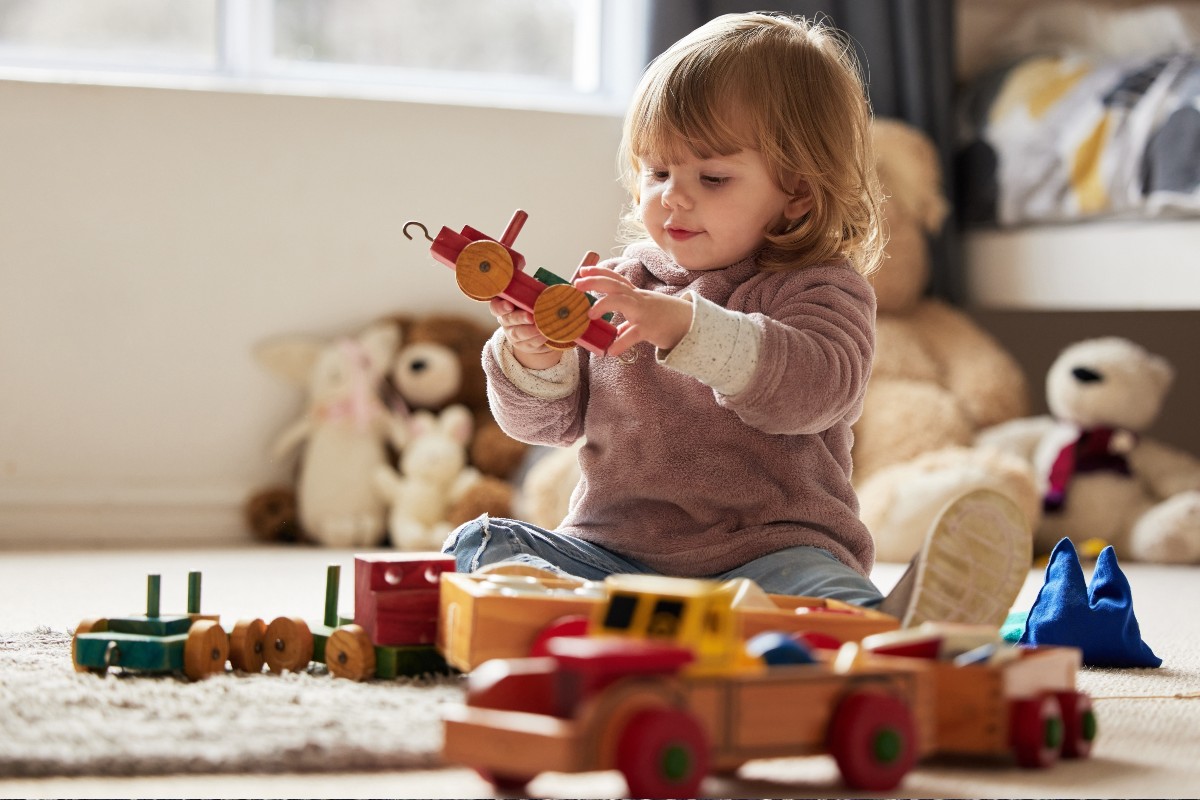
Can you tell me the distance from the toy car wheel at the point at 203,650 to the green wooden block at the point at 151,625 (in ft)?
0.06

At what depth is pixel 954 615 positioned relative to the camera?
93cm

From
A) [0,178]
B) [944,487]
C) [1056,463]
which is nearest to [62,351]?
[0,178]

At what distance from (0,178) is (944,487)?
51.3 inches

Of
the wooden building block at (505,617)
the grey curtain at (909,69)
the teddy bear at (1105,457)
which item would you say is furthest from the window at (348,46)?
the wooden building block at (505,617)

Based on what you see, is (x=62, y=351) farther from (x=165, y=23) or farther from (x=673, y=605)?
(x=673, y=605)

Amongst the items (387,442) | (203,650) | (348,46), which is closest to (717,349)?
(203,650)

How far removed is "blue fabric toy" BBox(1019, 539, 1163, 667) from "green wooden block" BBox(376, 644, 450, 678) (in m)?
0.46

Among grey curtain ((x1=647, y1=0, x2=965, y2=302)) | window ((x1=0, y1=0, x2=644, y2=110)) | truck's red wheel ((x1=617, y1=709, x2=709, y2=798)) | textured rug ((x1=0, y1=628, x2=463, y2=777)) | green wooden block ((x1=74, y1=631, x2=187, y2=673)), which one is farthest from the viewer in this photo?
grey curtain ((x1=647, y1=0, x2=965, y2=302))

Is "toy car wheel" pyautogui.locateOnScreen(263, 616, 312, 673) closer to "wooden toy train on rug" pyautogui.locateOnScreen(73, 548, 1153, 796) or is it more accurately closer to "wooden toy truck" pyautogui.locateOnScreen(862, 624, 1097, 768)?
"wooden toy train on rug" pyautogui.locateOnScreen(73, 548, 1153, 796)

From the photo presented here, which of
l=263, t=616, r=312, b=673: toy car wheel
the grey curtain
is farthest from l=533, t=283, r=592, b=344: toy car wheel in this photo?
the grey curtain

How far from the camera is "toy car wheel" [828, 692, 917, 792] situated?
698 millimetres

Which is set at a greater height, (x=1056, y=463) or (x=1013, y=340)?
(x=1013, y=340)

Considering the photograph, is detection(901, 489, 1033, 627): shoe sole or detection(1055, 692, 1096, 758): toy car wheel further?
detection(901, 489, 1033, 627): shoe sole

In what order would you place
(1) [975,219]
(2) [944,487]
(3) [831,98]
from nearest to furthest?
(3) [831,98]
(2) [944,487]
(1) [975,219]
